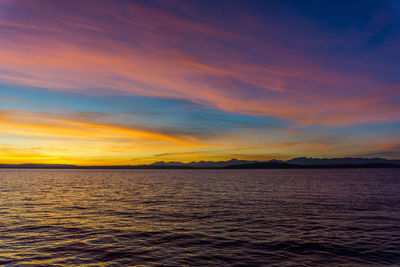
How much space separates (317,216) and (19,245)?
29.7 metres

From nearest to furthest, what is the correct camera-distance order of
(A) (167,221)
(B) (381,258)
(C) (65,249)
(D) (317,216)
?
(B) (381,258) → (C) (65,249) → (A) (167,221) → (D) (317,216)

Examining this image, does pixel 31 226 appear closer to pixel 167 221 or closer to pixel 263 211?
pixel 167 221

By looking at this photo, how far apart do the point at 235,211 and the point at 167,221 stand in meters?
10.2

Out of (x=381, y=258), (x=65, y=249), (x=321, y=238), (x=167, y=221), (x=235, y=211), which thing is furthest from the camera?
(x=235, y=211)

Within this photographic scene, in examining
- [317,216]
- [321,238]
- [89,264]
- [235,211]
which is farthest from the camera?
[235,211]

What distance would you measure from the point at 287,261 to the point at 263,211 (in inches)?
745

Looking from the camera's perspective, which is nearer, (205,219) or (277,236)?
Answer: (277,236)

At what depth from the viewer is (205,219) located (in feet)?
100

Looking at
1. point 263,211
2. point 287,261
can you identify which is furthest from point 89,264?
point 263,211

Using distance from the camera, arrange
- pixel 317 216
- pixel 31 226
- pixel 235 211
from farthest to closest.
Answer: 1. pixel 235 211
2. pixel 317 216
3. pixel 31 226

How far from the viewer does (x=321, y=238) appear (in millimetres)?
22906

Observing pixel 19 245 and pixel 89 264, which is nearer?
pixel 89 264

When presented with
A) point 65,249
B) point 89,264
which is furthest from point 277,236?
point 65,249

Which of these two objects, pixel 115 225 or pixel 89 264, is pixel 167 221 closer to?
pixel 115 225
